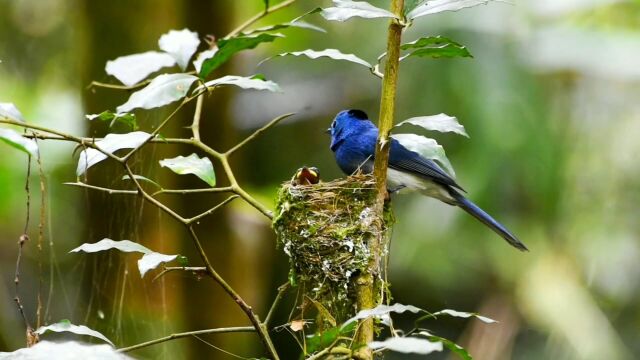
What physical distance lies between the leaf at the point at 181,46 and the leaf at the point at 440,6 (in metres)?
0.60

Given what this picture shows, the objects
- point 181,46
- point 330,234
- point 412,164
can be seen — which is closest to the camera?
point 181,46

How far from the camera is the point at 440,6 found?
1738 mm

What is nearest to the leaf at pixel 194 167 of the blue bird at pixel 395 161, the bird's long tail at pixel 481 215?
the blue bird at pixel 395 161

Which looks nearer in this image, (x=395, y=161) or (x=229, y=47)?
(x=229, y=47)

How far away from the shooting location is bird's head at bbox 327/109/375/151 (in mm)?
3537

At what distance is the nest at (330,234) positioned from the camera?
2059 millimetres

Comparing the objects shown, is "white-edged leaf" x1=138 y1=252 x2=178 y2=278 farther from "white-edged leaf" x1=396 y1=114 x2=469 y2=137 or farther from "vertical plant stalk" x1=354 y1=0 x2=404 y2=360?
"white-edged leaf" x1=396 y1=114 x2=469 y2=137

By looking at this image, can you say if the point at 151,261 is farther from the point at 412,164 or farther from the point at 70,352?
the point at 412,164

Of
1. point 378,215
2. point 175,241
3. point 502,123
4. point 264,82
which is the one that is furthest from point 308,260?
point 502,123

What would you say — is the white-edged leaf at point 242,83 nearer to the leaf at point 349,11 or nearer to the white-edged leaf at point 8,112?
the leaf at point 349,11

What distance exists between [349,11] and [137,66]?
2.14 feet

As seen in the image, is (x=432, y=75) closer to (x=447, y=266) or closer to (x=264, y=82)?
(x=447, y=266)

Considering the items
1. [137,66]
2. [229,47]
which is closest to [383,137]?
[229,47]

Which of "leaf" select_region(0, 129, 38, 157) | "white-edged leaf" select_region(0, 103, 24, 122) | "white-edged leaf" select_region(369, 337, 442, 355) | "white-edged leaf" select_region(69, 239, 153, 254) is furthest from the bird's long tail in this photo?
"leaf" select_region(0, 129, 38, 157)
